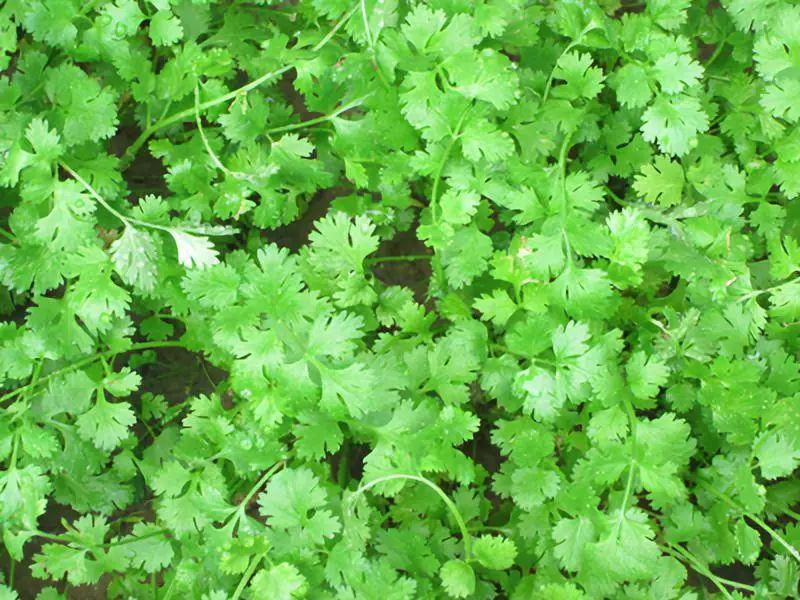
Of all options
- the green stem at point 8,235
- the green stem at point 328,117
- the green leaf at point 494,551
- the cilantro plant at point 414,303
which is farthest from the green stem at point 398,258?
the green stem at point 8,235

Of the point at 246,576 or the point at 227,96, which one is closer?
the point at 246,576

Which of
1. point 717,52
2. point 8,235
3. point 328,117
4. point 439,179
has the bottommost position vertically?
point 8,235

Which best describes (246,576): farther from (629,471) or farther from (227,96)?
(227,96)

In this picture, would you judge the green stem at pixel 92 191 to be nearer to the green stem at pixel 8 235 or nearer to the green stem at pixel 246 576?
the green stem at pixel 8 235

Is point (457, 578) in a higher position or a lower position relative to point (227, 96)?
lower

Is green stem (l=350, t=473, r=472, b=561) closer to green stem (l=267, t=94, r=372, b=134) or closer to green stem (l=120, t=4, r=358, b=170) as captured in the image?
green stem (l=267, t=94, r=372, b=134)

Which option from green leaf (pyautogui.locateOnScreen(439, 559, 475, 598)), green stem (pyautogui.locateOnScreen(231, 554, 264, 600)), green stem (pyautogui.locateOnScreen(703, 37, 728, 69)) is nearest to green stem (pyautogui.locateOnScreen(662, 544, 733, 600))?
green leaf (pyautogui.locateOnScreen(439, 559, 475, 598))

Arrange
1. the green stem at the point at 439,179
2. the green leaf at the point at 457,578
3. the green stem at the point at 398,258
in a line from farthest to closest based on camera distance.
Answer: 1. the green stem at the point at 398,258
2. the green stem at the point at 439,179
3. the green leaf at the point at 457,578

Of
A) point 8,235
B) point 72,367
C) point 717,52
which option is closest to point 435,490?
point 72,367
